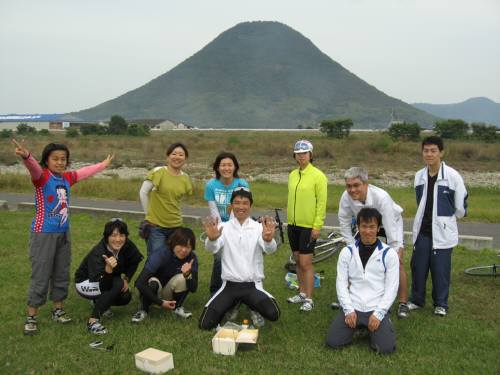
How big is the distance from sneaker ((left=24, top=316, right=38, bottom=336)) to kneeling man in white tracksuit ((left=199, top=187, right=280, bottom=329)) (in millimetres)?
1579

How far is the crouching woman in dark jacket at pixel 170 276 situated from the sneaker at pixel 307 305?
1.21m

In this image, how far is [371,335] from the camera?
4.57 metres

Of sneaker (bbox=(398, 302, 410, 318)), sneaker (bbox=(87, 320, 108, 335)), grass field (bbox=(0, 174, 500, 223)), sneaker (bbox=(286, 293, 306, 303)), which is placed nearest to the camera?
sneaker (bbox=(87, 320, 108, 335))

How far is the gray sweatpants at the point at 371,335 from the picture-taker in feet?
14.6

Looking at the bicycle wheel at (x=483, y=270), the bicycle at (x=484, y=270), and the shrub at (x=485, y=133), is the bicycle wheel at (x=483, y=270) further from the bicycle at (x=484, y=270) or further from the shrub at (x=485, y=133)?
the shrub at (x=485, y=133)

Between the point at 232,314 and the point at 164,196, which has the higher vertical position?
the point at 164,196

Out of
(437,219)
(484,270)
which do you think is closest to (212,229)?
(437,219)

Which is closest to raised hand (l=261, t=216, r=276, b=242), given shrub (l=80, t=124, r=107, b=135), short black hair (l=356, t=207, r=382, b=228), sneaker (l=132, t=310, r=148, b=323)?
short black hair (l=356, t=207, r=382, b=228)

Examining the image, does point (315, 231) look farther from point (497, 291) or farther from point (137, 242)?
point (137, 242)

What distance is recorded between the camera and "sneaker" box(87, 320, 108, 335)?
4.82m

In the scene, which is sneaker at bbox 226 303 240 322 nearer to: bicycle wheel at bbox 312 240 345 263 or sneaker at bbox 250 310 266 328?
sneaker at bbox 250 310 266 328

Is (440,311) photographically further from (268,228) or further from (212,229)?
(212,229)

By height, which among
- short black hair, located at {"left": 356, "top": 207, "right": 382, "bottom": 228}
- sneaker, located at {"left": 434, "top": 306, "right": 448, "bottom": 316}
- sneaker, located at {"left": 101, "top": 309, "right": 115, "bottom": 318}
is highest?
short black hair, located at {"left": 356, "top": 207, "right": 382, "bottom": 228}

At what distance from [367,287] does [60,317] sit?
3.06m
